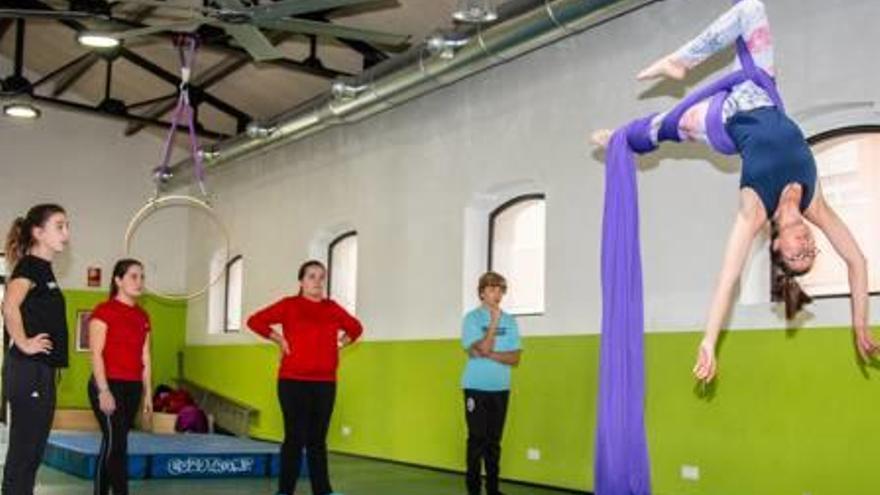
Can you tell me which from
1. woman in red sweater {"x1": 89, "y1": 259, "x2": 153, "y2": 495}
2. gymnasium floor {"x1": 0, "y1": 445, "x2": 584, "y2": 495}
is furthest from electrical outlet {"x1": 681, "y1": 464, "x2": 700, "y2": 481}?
woman in red sweater {"x1": 89, "y1": 259, "x2": 153, "y2": 495}

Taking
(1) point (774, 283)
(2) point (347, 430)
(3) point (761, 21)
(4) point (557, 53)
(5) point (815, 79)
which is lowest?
(2) point (347, 430)

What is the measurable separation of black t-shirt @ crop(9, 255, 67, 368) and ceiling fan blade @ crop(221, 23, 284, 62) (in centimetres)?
246

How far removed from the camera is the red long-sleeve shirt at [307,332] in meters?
5.88

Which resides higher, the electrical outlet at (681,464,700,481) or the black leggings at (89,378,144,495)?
the black leggings at (89,378,144,495)

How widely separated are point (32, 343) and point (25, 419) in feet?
0.99

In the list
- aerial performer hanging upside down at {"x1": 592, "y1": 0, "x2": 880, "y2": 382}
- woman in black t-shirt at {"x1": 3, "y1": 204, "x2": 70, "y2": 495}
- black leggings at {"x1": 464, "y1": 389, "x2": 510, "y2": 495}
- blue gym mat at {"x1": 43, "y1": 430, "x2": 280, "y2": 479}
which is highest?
aerial performer hanging upside down at {"x1": 592, "y1": 0, "x2": 880, "y2": 382}

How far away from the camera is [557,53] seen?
8117 mm

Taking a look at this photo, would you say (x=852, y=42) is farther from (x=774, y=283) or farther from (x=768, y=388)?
(x=768, y=388)

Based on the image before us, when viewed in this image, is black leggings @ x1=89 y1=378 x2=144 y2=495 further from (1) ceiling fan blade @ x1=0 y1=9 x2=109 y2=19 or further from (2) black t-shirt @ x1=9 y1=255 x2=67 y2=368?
(1) ceiling fan blade @ x1=0 y1=9 x2=109 y2=19

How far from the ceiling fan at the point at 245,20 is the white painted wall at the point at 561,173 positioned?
159cm

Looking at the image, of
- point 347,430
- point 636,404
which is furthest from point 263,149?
point 636,404

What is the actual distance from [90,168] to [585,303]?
8.69 meters

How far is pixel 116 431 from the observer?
5.25 meters

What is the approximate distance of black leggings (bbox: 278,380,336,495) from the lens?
587cm
